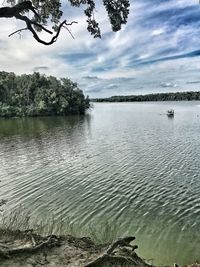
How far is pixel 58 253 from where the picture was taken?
10.6 m

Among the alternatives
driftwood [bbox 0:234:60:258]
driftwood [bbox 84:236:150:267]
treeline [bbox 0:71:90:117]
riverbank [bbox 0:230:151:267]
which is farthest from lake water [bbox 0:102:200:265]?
treeline [bbox 0:71:90:117]

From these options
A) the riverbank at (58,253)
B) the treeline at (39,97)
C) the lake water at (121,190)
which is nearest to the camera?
the riverbank at (58,253)

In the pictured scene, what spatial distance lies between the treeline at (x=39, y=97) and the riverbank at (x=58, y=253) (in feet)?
333

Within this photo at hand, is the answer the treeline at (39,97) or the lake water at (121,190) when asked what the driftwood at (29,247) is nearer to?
the lake water at (121,190)

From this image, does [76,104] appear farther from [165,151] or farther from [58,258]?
[58,258]

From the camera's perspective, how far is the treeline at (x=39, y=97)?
11381cm

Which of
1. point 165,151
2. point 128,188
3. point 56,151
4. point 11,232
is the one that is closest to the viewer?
point 11,232

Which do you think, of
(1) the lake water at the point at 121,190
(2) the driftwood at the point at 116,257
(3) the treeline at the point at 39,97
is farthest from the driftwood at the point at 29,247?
(3) the treeline at the point at 39,97

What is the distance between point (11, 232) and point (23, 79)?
121 meters

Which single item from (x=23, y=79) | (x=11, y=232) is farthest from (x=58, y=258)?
(x=23, y=79)

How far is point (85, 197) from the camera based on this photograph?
22.1 m

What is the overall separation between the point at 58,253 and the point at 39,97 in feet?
354

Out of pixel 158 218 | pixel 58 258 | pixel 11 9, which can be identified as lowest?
pixel 158 218

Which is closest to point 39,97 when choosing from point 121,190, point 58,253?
point 121,190
